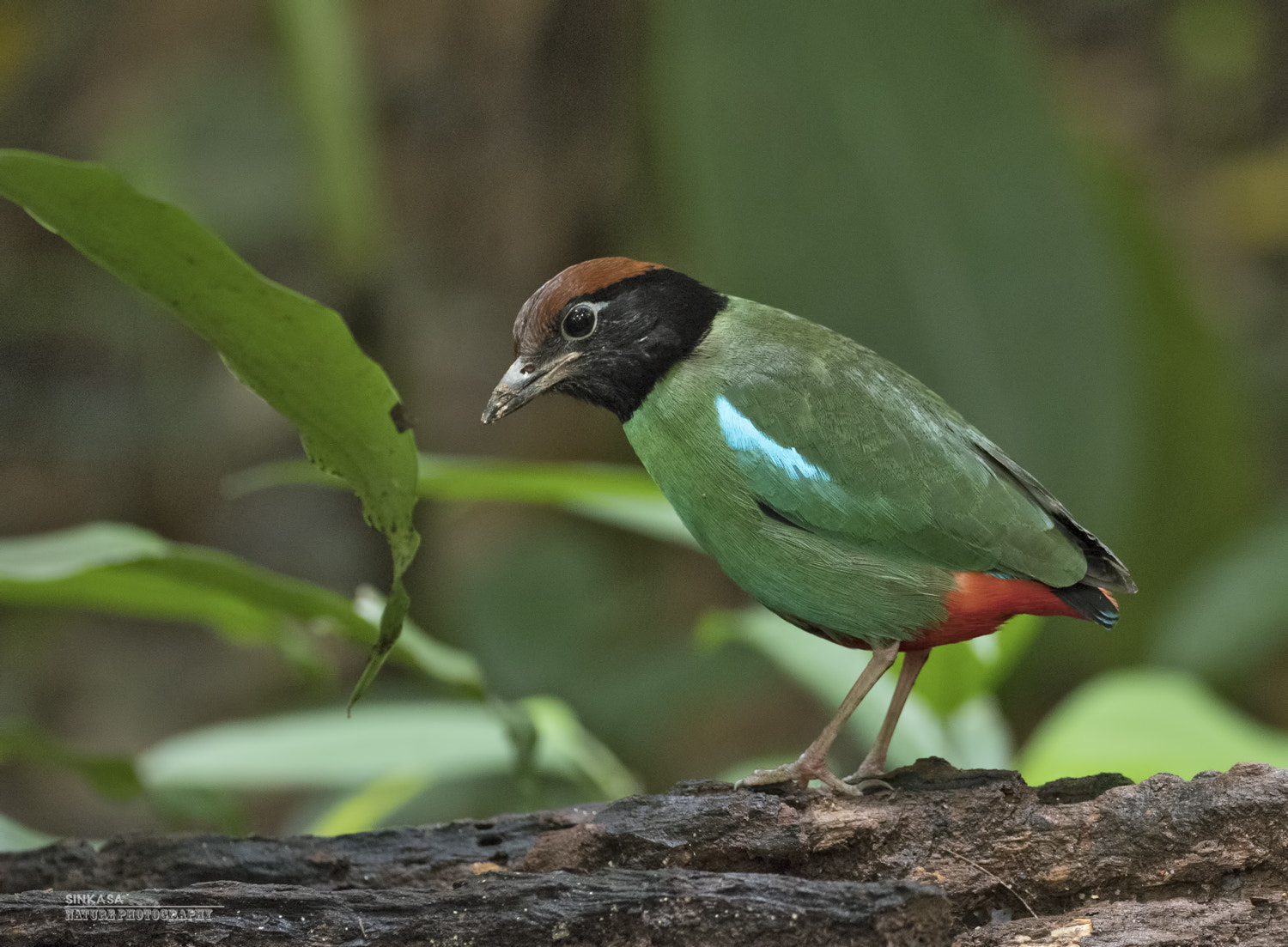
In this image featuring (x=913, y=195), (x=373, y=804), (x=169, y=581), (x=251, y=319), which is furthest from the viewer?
(x=913, y=195)

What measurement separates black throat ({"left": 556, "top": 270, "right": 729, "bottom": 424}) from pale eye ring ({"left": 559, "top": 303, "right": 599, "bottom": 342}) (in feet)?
0.04

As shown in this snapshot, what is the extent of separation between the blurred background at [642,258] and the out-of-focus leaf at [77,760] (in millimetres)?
361

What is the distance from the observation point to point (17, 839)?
2.62 metres

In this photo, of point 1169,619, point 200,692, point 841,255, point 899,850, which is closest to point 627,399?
point 899,850

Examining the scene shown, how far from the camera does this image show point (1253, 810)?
6.46 ft

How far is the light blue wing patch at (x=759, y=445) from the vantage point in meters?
2.14

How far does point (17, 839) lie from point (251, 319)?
1397 millimetres

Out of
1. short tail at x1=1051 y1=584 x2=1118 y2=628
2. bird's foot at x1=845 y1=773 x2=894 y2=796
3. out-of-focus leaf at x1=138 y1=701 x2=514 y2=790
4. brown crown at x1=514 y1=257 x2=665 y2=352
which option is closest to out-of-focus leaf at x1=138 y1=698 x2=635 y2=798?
out-of-focus leaf at x1=138 y1=701 x2=514 y2=790

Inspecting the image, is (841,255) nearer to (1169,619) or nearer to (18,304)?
(1169,619)

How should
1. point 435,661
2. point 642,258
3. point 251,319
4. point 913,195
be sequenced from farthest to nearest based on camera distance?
point 642,258 < point 913,195 < point 435,661 < point 251,319

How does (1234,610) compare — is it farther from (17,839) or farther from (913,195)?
(17,839)

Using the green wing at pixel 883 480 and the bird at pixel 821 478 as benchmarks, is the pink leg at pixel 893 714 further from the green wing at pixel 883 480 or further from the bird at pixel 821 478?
the green wing at pixel 883 480

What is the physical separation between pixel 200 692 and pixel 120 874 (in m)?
5.24

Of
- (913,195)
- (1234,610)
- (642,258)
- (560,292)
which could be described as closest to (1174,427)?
(1234,610)
